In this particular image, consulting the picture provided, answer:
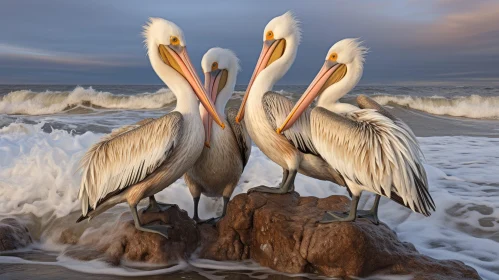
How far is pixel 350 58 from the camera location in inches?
168

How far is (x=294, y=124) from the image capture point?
4.30 meters

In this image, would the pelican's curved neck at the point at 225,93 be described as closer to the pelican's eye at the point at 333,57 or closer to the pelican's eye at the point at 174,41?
the pelican's eye at the point at 174,41

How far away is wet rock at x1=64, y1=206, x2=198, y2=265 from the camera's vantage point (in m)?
4.10

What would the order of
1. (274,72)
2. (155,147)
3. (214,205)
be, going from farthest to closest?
(214,205) < (274,72) < (155,147)

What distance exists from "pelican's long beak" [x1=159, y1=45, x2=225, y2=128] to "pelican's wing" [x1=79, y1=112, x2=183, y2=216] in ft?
1.12

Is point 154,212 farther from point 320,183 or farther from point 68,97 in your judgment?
point 68,97

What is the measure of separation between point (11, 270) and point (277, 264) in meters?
2.16

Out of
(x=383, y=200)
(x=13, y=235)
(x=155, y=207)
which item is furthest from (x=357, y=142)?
(x=13, y=235)

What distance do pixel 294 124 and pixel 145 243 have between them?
1.61m

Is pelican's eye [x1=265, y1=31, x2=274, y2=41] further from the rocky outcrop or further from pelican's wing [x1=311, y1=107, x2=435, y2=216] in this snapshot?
the rocky outcrop

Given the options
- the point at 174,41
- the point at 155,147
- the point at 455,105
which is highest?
the point at 455,105

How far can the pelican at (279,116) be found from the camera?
14.1 feet

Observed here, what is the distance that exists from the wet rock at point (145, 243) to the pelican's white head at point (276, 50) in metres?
1.10

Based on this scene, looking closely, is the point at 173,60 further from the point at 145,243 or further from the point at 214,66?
the point at 145,243
